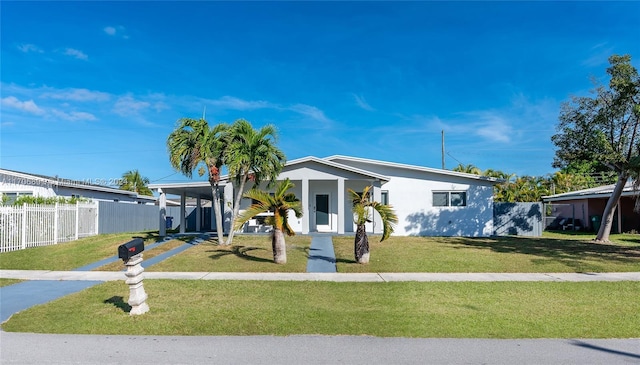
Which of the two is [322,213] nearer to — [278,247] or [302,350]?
[278,247]

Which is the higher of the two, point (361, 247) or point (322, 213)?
point (322, 213)

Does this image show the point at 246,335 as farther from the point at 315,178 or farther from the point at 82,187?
the point at 82,187

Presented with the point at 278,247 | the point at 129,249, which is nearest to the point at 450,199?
the point at 278,247

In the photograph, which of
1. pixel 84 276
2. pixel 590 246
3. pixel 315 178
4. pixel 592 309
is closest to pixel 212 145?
pixel 315 178

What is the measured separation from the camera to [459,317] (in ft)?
23.0

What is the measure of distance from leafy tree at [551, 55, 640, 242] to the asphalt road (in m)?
15.0

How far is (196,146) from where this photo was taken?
16.0 meters

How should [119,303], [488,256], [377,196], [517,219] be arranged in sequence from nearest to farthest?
[119,303]
[488,256]
[377,196]
[517,219]

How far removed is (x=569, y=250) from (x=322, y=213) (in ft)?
36.2

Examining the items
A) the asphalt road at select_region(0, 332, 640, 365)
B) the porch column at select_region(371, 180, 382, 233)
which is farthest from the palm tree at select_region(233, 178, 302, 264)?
the porch column at select_region(371, 180, 382, 233)

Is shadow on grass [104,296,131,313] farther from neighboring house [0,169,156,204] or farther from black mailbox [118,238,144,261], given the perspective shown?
neighboring house [0,169,156,204]

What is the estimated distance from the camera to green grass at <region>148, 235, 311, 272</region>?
12.4m

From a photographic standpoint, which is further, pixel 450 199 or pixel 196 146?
pixel 450 199

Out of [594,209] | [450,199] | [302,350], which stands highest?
[450,199]
